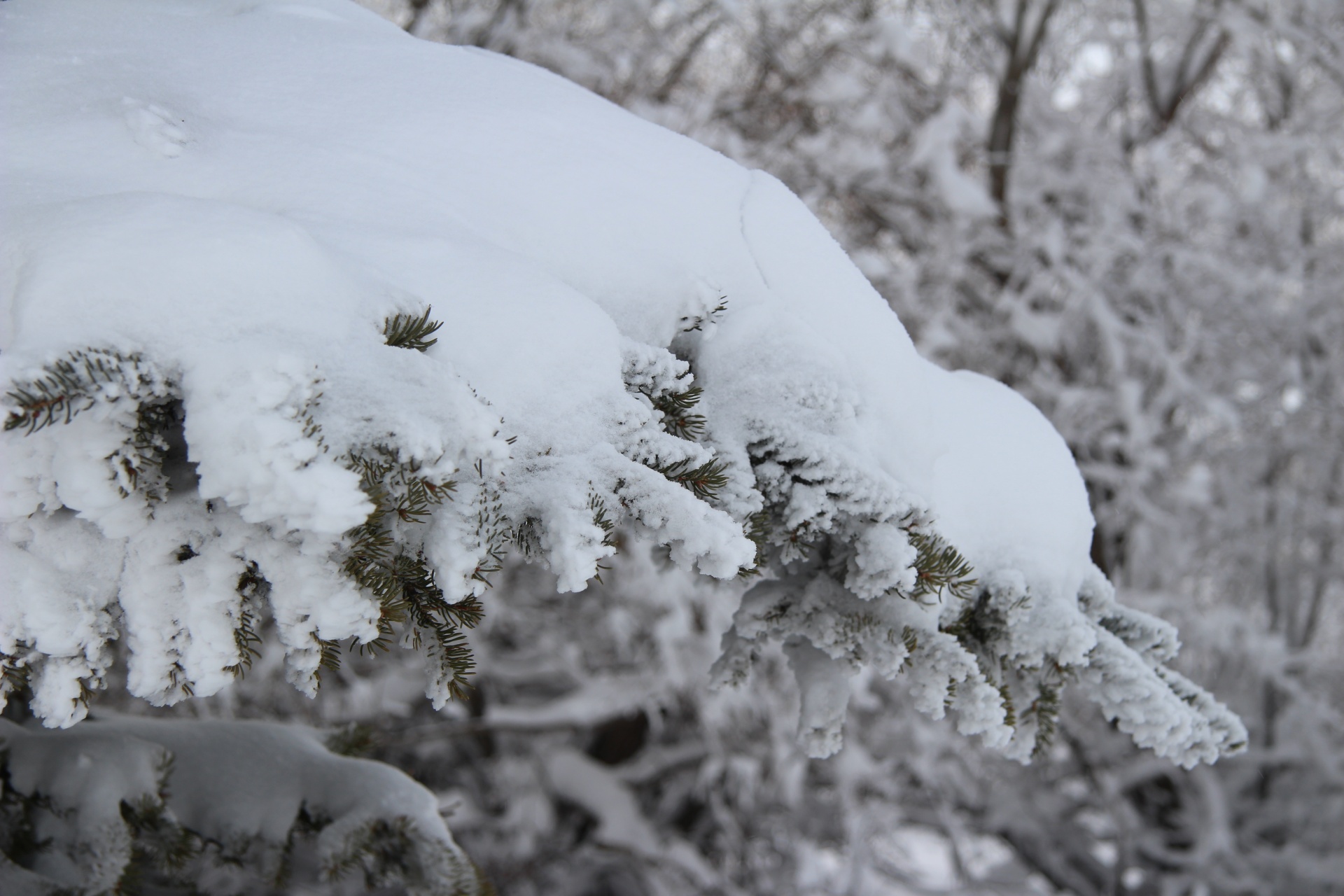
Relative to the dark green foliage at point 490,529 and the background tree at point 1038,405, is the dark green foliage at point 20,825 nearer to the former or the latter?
the dark green foliage at point 490,529

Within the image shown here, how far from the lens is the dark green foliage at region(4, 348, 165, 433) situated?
0.84m

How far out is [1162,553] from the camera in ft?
21.1

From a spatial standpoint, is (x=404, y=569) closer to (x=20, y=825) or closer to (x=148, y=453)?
(x=148, y=453)

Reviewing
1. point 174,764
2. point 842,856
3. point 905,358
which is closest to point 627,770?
point 842,856

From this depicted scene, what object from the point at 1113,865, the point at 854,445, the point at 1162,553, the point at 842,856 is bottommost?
the point at 842,856

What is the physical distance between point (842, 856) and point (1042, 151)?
18.2ft

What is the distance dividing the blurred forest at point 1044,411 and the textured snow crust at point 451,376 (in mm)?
3362

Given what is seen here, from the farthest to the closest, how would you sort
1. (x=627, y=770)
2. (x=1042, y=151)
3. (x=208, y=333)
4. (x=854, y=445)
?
(x=627, y=770) → (x=1042, y=151) → (x=854, y=445) → (x=208, y=333)

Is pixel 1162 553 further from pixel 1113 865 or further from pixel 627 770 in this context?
pixel 627 770

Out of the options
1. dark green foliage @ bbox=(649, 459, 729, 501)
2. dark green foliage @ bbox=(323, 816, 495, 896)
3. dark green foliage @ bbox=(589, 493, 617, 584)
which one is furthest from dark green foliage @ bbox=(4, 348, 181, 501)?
dark green foliage @ bbox=(323, 816, 495, 896)

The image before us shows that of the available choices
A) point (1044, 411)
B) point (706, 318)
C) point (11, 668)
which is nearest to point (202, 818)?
point (11, 668)

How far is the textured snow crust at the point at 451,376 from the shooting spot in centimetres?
96

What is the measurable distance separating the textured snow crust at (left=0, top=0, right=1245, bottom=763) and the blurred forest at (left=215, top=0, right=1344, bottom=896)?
3.36m

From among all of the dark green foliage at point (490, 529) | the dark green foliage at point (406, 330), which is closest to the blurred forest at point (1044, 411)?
the dark green foliage at point (490, 529)
